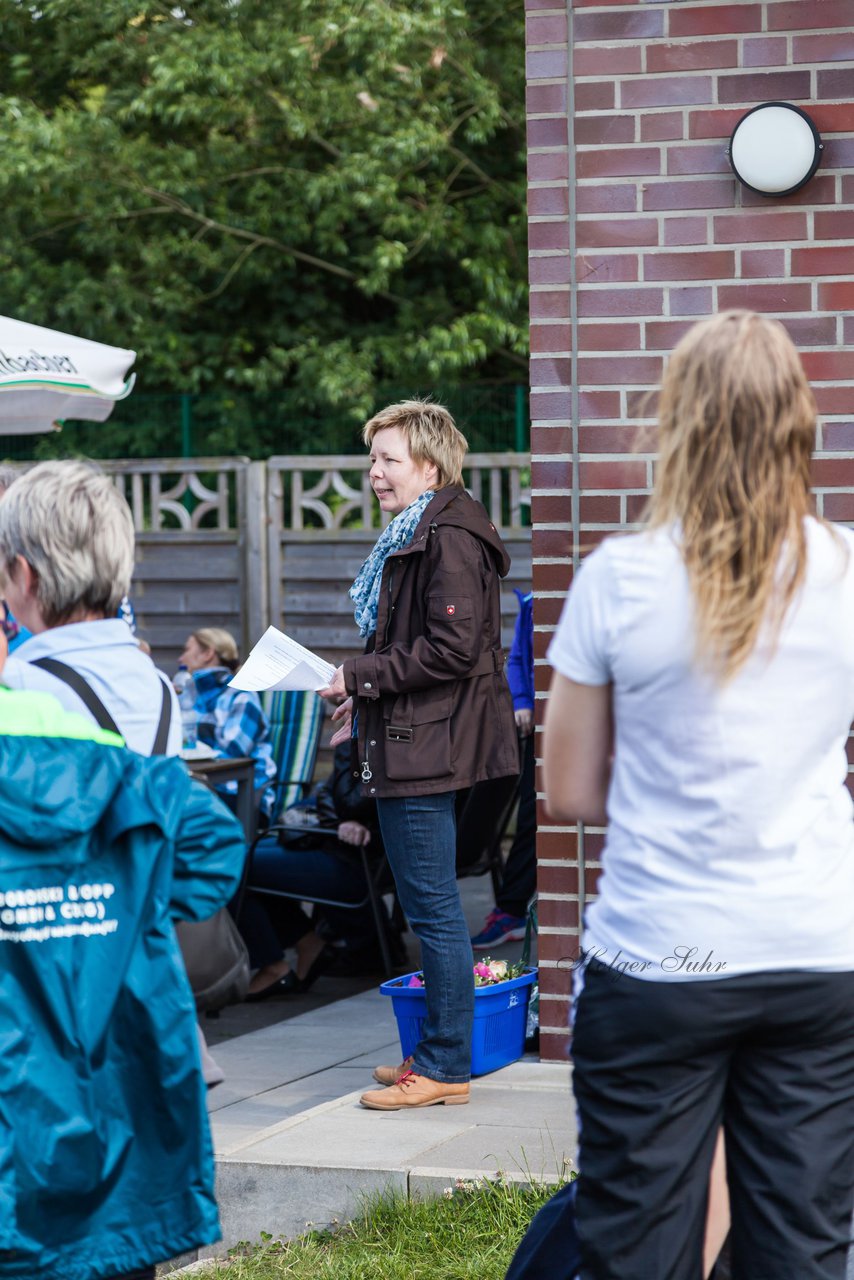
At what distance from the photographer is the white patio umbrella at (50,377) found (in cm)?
685

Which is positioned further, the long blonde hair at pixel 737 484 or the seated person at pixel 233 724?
the seated person at pixel 233 724

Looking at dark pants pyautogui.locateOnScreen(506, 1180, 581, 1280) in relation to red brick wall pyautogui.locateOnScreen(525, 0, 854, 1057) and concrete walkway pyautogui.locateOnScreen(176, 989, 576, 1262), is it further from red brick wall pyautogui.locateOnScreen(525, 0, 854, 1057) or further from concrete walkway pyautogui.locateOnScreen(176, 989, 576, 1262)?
Answer: red brick wall pyautogui.locateOnScreen(525, 0, 854, 1057)

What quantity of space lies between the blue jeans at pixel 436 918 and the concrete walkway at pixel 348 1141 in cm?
15

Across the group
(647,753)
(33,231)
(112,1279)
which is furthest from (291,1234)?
(33,231)

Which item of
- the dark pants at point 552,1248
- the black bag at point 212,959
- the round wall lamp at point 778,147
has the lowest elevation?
the dark pants at point 552,1248

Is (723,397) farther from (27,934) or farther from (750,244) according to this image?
(750,244)

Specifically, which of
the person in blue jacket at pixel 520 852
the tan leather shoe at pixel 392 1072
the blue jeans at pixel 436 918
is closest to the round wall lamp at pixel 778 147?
the blue jeans at pixel 436 918

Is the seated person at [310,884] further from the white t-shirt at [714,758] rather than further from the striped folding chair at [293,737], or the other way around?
the white t-shirt at [714,758]

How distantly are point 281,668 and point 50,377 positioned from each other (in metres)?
3.09

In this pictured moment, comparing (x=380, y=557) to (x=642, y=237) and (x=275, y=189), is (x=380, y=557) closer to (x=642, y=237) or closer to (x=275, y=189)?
(x=642, y=237)

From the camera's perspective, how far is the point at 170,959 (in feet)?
8.00

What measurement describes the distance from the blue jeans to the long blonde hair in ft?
7.48

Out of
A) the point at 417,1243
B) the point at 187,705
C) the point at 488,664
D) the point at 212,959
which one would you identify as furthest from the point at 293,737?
the point at 212,959

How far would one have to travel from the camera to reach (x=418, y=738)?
4.30 meters
